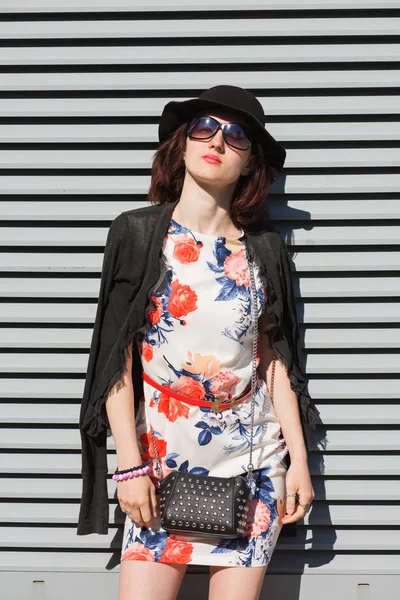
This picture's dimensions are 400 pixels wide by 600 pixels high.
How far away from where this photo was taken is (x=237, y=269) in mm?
2877

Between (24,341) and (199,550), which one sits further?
(24,341)

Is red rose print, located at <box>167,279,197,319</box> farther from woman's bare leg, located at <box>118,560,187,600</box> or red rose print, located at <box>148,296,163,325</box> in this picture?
woman's bare leg, located at <box>118,560,187,600</box>

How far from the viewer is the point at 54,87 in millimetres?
3396

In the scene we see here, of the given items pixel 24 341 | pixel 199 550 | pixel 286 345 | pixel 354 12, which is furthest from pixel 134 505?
pixel 354 12

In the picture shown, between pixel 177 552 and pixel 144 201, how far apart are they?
5.15 ft

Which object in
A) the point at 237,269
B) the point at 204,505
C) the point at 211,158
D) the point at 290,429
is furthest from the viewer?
the point at 290,429

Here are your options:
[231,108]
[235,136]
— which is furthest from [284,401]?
[231,108]

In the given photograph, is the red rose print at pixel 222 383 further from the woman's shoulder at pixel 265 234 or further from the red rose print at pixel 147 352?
the woman's shoulder at pixel 265 234

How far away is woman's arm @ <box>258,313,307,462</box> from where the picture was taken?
297 centimetres

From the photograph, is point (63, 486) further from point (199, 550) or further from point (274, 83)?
point (274, 83)

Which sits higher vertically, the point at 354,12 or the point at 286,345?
the point at 354,12

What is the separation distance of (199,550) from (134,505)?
302mm

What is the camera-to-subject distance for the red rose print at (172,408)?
280cm

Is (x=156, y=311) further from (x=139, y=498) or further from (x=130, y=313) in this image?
(x=139, y=498)
